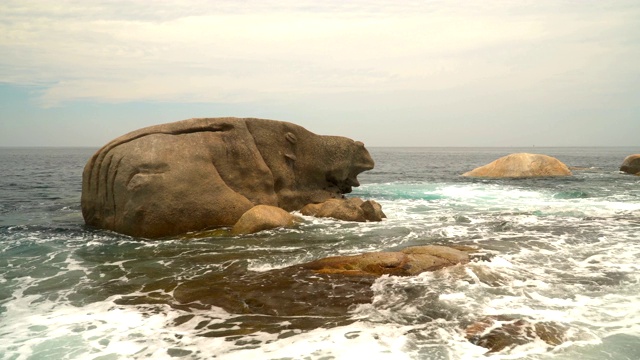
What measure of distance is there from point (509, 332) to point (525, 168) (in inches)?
1230

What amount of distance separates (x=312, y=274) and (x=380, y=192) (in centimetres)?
1628

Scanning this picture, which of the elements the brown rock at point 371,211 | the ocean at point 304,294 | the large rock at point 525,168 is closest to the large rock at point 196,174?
the ocean at point 304,294

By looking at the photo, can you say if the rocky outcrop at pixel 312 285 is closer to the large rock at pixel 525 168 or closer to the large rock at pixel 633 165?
the large rock at pixel 525 168

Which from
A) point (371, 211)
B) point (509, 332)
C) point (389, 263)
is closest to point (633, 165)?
point (371, 211)

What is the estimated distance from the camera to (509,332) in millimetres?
5922

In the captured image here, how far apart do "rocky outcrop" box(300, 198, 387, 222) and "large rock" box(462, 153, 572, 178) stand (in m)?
22.3

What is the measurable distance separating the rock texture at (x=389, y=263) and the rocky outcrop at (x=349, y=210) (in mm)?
5563

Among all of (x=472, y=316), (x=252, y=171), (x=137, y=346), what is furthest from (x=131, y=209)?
(x=472, y=316)

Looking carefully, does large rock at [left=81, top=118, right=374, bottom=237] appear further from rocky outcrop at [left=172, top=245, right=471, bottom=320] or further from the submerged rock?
the submerged rock

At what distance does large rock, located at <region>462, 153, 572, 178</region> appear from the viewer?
1345 inches

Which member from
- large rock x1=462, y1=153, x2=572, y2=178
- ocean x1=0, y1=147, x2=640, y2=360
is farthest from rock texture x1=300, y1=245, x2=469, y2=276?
large rock x1=462, y1=153, x2=572, y2=178

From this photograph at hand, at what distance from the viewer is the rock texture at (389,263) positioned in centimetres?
857

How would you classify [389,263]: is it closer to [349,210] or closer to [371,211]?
[371,211]

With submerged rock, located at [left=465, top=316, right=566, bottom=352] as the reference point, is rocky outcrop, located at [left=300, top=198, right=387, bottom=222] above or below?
above
